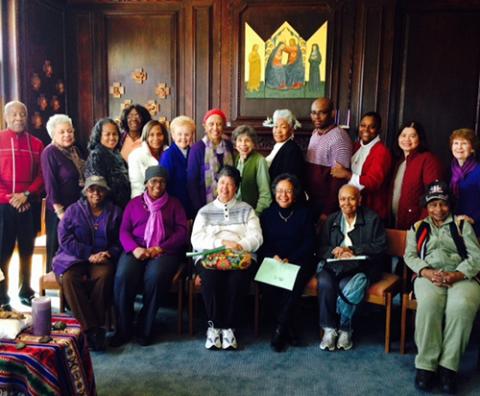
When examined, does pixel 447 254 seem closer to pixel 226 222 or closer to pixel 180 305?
pixel 226 222

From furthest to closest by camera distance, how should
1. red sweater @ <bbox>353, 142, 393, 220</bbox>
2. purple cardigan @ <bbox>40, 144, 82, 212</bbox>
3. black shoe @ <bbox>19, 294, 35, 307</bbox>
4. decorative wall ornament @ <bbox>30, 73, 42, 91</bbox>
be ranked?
decorative wall ornament @ <bbox>30, 73, 42, 91</bbox> < black shoe @ <bbox>19, 294, 35, 307</bbox> < purple cardigan @ <bbox>40, 144, 82, 212</bbox> < red sweater @ <bbox>353, 142, 393, 220</bbox>

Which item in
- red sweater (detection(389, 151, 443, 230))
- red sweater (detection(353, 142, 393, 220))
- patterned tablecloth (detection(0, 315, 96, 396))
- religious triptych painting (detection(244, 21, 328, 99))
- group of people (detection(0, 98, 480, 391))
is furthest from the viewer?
religious triptych painting (detection(244, 21, 328, 99))

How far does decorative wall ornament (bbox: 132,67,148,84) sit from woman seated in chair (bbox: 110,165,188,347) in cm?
276

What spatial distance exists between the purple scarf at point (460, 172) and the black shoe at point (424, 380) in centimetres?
123

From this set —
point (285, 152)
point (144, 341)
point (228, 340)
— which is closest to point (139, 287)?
point (144, 341)

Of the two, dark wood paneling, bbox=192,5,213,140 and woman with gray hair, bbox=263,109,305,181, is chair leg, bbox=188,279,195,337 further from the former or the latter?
dark wood paneling, bbox=192,5,213,140

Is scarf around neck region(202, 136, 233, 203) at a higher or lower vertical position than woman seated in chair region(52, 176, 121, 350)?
higher

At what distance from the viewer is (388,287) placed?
3.28 meters

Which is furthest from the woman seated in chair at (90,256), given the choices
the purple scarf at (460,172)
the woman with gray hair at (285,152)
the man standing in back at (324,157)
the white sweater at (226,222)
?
the purple scarf at (460,172)

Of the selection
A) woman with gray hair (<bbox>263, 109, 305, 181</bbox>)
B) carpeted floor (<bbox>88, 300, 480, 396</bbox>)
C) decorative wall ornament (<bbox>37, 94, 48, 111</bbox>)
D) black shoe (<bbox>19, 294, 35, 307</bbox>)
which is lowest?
carpeted floor (<bbox>88, 300, 480, 396</bbox>)

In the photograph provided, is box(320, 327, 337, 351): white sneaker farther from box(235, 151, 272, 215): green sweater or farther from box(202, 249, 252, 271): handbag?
box(235, 151, 272, 215): green sweater

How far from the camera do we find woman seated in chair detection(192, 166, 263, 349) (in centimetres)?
329

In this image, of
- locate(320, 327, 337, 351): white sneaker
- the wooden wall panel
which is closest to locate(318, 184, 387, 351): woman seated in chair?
locate(320, 327, 337, 351): white sneaker

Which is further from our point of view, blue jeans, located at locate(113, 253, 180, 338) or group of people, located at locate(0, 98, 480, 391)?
blue jeans, located at locate(113, 253, 180, 338)
